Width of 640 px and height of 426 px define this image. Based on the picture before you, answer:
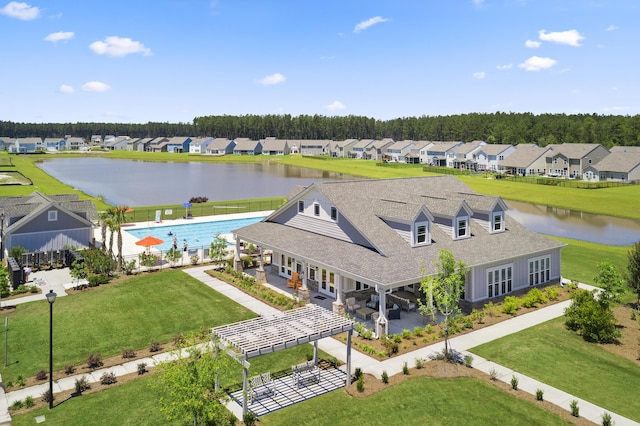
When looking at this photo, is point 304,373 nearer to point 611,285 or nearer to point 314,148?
point 611,285

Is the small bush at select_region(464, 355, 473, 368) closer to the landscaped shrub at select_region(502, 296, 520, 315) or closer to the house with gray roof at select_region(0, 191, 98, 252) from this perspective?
the landscaped shrub at select_region(502, 296, 520, 315)

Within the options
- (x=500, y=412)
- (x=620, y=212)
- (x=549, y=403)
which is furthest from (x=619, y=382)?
(x=620, y=212)

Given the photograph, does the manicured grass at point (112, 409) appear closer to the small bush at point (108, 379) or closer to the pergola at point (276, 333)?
the small bush at point (108, 379)

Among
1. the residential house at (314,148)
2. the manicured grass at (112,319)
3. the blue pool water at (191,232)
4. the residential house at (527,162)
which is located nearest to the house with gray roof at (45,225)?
the blue pool water at (191,232)

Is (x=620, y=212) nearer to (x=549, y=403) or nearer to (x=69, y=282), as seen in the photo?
(x=549, y=403)

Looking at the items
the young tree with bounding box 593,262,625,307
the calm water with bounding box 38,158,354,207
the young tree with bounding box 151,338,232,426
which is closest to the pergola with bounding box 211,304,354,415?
the young tree with bounding box 151,338,232,426
